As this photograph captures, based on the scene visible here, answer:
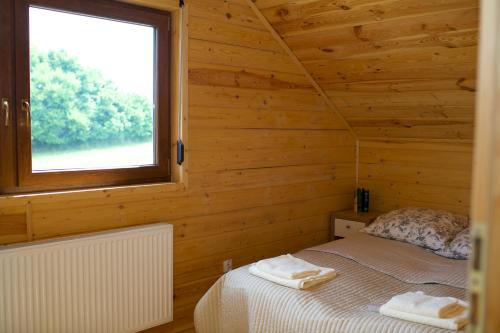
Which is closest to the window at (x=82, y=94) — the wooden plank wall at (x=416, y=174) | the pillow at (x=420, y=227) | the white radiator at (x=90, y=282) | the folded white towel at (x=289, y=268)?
the white radiator at (x=90, y=282)

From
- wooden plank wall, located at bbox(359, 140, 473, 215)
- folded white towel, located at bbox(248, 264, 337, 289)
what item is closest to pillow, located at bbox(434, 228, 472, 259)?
wooden plank wall, located at bbox(359, 140, 473, 215)

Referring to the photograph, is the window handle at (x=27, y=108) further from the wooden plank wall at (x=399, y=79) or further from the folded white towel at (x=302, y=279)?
the wooden plank wall at (x=399, y=79)

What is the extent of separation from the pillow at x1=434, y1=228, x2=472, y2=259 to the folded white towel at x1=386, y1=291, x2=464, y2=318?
2.94ft

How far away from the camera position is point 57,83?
244 centimetres

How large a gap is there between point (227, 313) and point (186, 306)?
61 cm

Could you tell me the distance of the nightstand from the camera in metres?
3.78

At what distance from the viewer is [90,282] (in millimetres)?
2436

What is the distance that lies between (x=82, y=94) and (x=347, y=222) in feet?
7.41

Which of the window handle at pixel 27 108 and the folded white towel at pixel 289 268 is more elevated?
the window handle at pixel 27 108

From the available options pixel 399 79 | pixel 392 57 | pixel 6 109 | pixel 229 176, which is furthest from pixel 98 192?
pixel 399 79

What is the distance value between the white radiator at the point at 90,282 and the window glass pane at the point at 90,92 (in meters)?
0.43

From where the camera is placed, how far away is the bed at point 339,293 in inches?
81.1

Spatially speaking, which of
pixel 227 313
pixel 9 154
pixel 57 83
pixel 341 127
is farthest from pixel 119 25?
pixel 341 127

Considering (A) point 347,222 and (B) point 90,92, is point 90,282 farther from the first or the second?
(A) point 347,222
